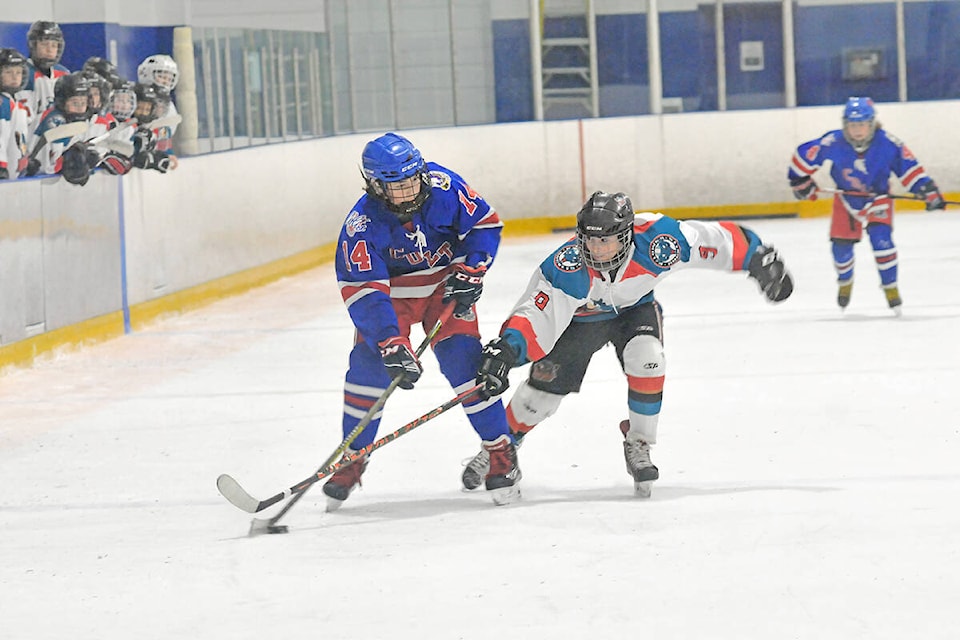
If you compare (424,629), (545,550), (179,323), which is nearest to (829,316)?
(179,323)

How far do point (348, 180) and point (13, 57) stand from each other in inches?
207

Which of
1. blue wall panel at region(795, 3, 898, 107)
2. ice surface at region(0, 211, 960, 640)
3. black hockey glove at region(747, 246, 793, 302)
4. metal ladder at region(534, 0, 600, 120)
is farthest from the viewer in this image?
blue wall panel at region(795, 3, 898, 107)

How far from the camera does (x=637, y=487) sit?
430 centimetres

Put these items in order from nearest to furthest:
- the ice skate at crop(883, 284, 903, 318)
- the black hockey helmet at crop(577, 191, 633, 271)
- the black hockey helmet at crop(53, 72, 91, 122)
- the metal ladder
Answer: the black hockey helmet at crop(577, 191, 633, 271)
the black hockey helmet at crop(53, 72, 91, 122)
the ice skate at crop(883, 284, 903, 318)
the metal ladder

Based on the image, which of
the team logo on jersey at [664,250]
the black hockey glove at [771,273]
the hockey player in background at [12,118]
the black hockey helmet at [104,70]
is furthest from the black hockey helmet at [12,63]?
the black hockey glove at [771,273]

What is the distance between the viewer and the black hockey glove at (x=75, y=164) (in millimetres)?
7414

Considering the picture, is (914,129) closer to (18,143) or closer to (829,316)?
(829,316)

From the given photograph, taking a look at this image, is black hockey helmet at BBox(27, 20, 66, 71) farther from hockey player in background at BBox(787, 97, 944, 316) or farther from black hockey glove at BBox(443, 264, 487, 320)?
black hockey glove at BBox(443, 264, 487, 320)

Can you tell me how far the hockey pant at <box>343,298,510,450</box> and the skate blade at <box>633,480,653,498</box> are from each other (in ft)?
1.28

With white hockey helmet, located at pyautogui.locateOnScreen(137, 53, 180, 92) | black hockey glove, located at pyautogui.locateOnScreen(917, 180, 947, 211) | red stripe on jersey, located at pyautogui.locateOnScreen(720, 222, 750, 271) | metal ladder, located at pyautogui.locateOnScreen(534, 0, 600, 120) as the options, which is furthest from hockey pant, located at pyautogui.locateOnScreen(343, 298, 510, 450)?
metal ladder, located at pyautogui.locateOnScreen(534, 0, 600, 120)

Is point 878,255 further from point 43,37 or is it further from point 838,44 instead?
point 838,44

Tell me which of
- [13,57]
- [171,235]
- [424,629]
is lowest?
[424,629]

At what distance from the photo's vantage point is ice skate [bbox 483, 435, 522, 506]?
432 centimetres

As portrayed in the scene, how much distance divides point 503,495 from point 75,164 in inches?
150
